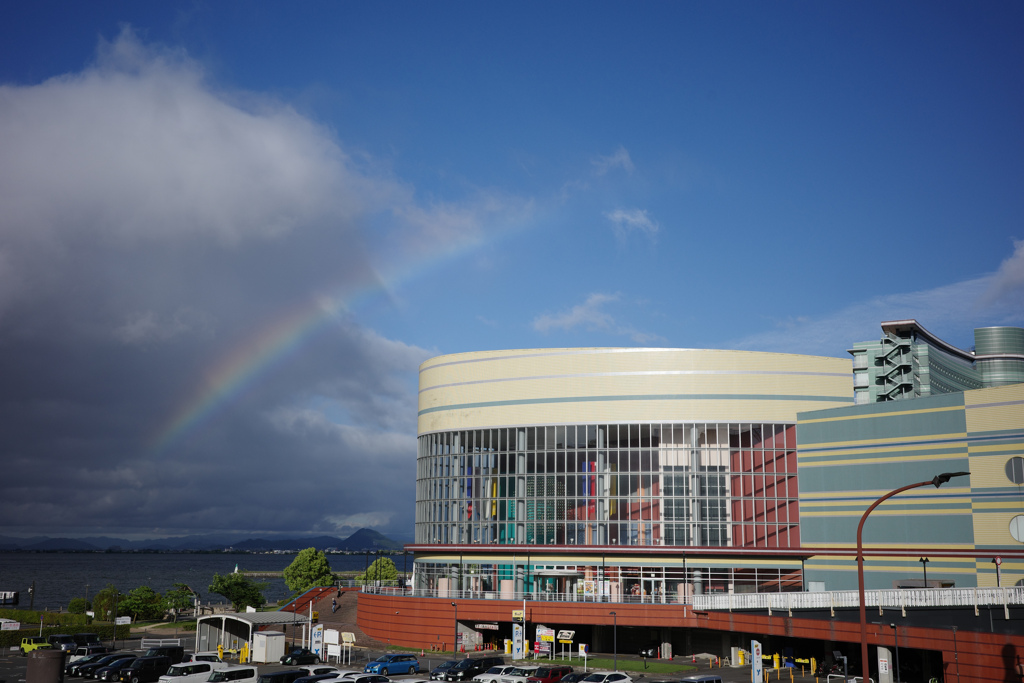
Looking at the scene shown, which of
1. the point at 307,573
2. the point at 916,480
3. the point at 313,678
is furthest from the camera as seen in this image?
the point at 307,573

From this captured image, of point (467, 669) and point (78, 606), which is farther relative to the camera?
point (78, 606)

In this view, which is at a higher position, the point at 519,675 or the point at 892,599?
the point at 892,599

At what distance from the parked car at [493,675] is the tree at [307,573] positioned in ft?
267

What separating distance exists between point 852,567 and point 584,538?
2389 cm

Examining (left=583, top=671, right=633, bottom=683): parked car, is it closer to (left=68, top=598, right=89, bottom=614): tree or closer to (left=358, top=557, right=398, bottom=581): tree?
(left=68, top=598, right=89, bottom=614): tree

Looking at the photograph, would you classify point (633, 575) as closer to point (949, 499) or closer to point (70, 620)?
point (949, 499)

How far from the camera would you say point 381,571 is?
481 ft

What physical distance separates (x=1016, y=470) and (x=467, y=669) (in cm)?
4449

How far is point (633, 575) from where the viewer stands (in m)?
79.4

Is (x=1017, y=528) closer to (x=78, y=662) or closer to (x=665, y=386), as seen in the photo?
(x=665, y=386)

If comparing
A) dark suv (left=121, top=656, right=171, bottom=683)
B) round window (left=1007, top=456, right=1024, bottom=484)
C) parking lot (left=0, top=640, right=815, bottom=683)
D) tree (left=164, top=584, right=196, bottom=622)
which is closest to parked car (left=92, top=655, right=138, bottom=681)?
dark suv (left=121, top=656, right=171, bottom=683)

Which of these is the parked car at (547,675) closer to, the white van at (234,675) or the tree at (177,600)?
the white van at (234,675)

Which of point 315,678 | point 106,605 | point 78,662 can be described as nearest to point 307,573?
point 106,605

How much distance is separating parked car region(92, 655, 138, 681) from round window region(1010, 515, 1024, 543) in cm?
6408
